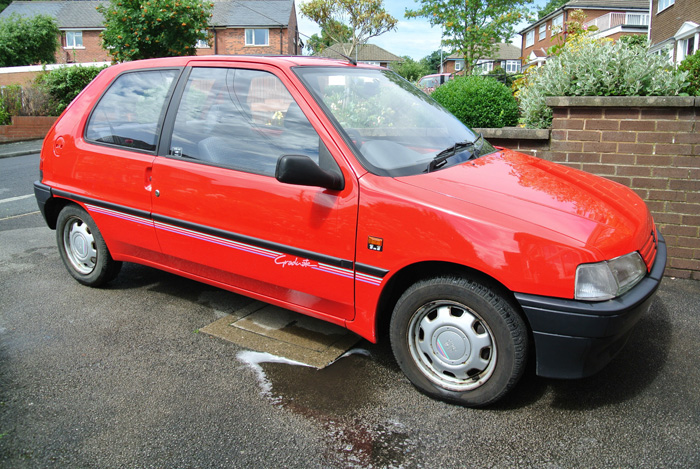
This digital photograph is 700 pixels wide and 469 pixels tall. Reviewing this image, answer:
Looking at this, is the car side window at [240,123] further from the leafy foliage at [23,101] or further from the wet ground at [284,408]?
the leafy foliage at [23,101]

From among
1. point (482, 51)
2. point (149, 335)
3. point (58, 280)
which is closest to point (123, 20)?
point (482, 51)

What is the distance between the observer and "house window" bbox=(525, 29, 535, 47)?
191 feet

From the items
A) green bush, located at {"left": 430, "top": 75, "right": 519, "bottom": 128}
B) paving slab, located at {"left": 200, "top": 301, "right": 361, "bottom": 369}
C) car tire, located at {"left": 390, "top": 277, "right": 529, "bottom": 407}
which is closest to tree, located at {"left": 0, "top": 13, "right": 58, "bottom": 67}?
green bush, located at {"left": 430, "top": 75, "right": 519, "bottom": 128}

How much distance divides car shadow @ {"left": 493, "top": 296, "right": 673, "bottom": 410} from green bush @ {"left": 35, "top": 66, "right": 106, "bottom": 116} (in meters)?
21.6

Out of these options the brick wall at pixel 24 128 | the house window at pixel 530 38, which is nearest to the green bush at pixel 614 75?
the brick wall at pixel 24 128

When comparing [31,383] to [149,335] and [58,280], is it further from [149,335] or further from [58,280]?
[58,280]

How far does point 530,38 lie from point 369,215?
62.8m

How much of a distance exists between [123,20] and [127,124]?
19.2 metres

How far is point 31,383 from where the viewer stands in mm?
3148

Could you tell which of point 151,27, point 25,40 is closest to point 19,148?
point 151,27

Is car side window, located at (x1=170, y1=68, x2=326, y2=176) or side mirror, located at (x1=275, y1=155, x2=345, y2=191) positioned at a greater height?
car side window, located at (x1=170, y1=68, x2=326, y2=176)

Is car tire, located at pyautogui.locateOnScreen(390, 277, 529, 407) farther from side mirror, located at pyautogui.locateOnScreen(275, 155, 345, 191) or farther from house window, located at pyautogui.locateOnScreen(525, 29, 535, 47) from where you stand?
house window, located at pyautogui.locateOnScreen(525, 29, 535, 47)

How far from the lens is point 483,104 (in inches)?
249

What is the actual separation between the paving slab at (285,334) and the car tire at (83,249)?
1.16 metres
